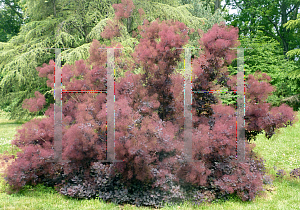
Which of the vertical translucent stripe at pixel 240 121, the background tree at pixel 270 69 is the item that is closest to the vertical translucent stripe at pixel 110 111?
the vertical translucent stripe at pixel 240 121

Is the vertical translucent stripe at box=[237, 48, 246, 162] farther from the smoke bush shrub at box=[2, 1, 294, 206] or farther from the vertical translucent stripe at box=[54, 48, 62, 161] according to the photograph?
the vertical translucent stripe at box=[54, 48, 62, 161]

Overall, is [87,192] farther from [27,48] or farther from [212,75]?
[27,48]

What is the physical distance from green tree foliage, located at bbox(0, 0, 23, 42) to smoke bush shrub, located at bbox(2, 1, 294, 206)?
19734 millimetres

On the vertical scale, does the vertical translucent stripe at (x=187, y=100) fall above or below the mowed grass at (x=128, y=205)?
above

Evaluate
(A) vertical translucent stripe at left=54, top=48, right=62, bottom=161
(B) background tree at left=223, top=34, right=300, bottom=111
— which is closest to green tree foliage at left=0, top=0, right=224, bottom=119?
(B) background tree at left=223, top=34, right=300, bottom=111

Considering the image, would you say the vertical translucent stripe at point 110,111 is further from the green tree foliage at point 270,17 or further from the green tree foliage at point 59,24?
the green tree foliage at point 270,17

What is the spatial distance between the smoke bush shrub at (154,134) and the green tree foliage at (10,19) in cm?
1973

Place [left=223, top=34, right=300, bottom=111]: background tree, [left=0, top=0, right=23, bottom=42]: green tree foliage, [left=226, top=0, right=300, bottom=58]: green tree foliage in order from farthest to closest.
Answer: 1. [left=0, top=0, right=23, bottom=42]: green tree foliage
2. [left=226, top=0, right=300, bottom=58]: green tree foliage
3. [left=223, top=34, right=300, bottom=111]: background tree

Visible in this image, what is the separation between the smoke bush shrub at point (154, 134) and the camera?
401 cm

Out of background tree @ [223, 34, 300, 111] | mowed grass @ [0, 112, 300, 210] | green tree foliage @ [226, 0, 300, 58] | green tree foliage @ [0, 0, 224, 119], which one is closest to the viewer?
mowed grass @ [0, 112, 300, 210]

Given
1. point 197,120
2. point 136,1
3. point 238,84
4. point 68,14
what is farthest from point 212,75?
point 68,14

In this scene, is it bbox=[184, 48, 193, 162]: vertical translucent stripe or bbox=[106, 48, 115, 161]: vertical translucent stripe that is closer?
bbox=[106, 48, 115, 161]: vertical translucent stripe

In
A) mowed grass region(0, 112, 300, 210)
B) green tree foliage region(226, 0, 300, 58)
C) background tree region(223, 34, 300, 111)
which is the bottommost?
mowed grass region(0, 112, 300, 210)

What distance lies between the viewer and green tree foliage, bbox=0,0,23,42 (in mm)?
20828
